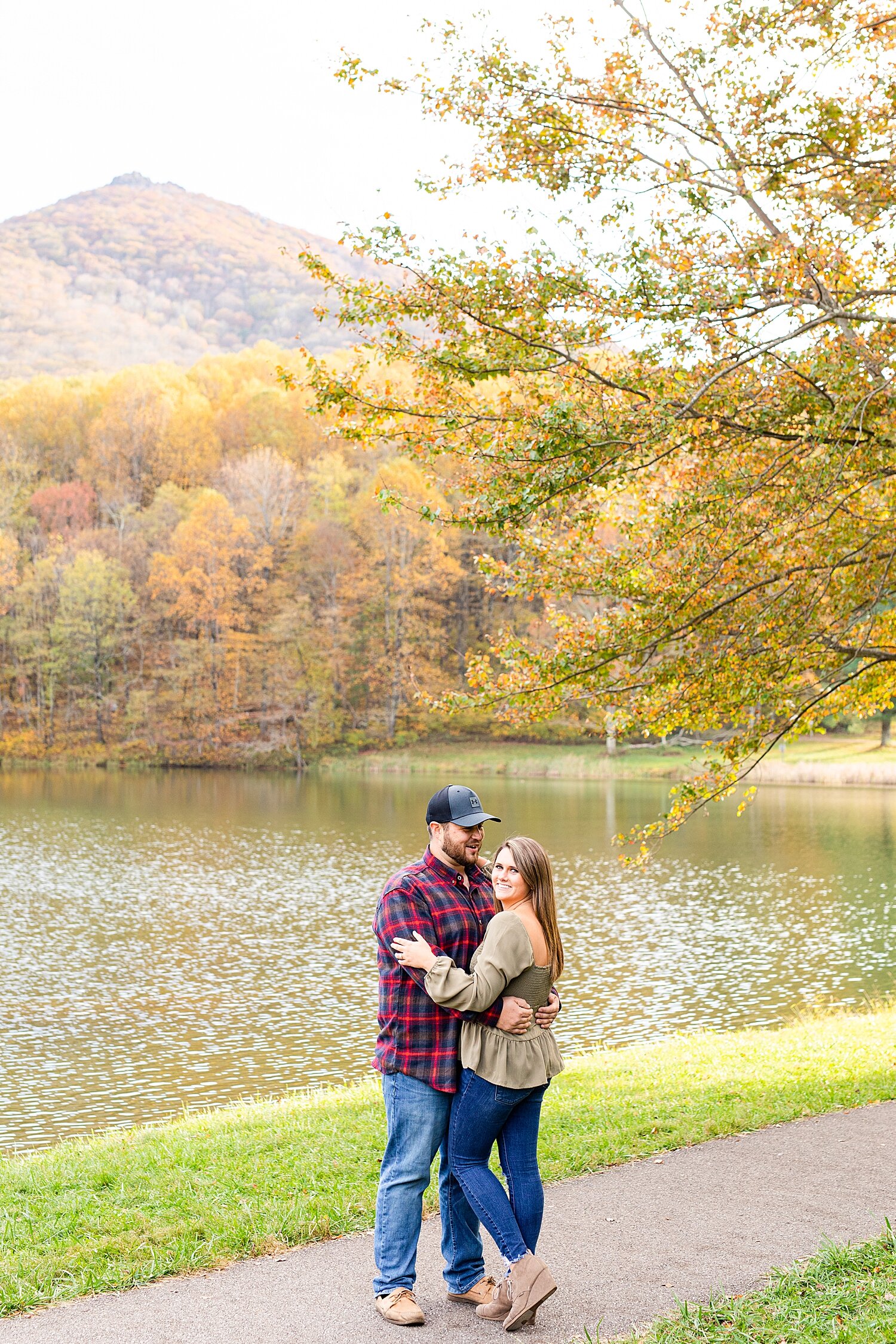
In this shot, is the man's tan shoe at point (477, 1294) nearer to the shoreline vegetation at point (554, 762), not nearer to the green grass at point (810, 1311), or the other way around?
the green grass at point (810, 1311)

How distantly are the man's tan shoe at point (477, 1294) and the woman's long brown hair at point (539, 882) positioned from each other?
1249 mm

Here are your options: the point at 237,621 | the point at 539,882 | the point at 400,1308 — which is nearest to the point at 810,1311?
the point at 400,1308

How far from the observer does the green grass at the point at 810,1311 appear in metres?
3.85

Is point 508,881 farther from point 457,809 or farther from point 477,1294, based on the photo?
point 477,1294

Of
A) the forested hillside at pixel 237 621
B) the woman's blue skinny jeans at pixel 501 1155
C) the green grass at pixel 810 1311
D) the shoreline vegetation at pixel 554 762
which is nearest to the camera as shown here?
the green grass at pixel 810 1311

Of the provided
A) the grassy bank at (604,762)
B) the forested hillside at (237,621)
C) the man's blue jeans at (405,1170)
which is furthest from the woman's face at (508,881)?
the forested hillside at (237,621)

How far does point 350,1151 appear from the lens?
22.6ft

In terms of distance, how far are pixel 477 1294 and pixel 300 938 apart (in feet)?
48.7

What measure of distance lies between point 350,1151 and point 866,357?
6256 millimetres

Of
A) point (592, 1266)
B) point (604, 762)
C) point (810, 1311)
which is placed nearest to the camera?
point (810, 1311)

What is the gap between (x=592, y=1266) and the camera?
15.4ft

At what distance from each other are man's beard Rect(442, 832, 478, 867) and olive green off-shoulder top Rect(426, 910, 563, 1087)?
0.26m

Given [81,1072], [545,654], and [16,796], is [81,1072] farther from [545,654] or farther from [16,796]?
[16,796]

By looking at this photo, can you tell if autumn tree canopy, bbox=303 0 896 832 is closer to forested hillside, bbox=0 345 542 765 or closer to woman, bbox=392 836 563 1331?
woman, bbox=392 836 563 1331
